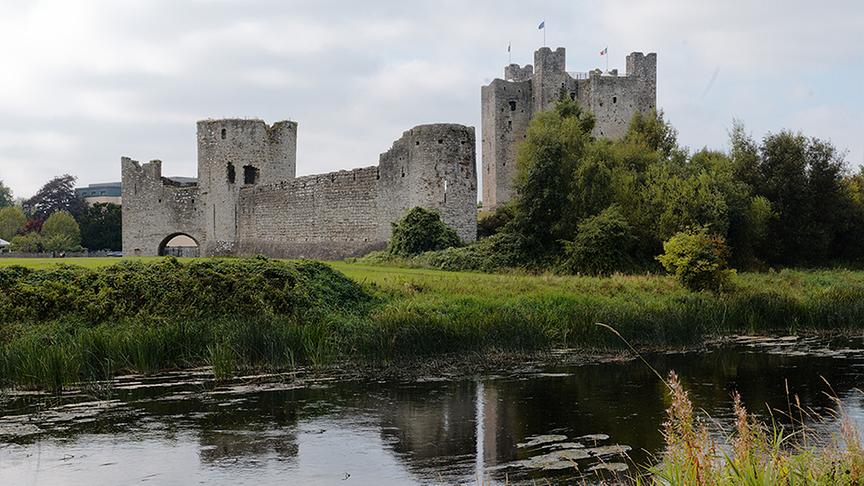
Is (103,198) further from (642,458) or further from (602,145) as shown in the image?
(642,458)

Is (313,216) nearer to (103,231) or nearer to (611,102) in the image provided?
(611,102)

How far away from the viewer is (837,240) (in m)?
37.1

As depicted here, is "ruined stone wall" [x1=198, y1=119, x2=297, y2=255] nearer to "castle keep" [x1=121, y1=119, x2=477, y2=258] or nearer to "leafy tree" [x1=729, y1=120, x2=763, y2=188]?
"castle keep" [x1=121, y1=119, x2=477, y2=258]

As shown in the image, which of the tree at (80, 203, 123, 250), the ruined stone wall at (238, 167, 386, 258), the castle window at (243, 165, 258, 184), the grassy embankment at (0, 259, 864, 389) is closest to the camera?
the grassy embankment at (0, 259, 864, 389)

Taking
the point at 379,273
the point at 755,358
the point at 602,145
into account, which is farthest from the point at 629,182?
the point at 755,358

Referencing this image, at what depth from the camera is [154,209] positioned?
1577 inches

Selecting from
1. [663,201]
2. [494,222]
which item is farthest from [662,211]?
[494,222]

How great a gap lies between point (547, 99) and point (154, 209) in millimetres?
20223

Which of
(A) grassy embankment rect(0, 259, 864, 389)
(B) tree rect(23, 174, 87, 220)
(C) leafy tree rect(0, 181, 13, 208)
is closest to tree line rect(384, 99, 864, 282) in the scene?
(A) grassy embankment rect(0, 259, 864, 389)

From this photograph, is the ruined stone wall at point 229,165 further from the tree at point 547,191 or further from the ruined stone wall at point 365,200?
the tree at point 547,191

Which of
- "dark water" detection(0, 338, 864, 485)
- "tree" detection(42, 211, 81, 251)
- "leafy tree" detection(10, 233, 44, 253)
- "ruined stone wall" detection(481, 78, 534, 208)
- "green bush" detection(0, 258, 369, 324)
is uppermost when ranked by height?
"ruined stone wall" detection(481, 78, 534, 208)

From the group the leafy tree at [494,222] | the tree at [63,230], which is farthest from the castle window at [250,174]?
the tree at [63,230]

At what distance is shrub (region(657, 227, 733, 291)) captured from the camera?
920 inches

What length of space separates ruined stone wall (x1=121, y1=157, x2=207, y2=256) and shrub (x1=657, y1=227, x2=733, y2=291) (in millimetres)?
21199
